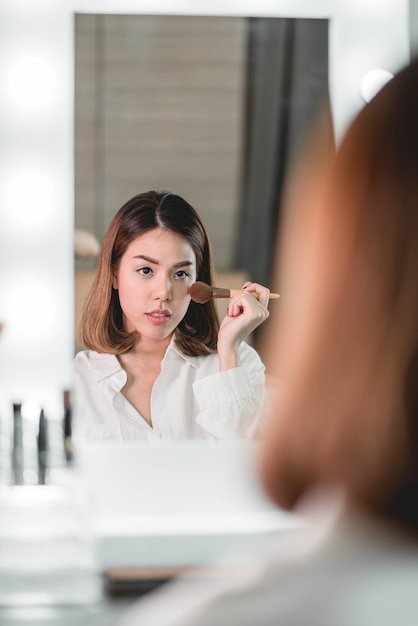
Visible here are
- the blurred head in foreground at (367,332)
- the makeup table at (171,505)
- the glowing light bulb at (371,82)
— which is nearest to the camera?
the blurred head in foreground at (367,332)

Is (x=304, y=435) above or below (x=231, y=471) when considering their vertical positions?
above

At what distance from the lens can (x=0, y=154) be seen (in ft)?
4.96

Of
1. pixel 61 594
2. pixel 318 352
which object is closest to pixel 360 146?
pixel 318 352

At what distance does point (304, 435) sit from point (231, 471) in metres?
1.07

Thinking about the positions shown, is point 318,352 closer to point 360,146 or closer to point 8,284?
point 360,146

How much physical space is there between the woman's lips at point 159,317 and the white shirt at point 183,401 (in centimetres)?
4

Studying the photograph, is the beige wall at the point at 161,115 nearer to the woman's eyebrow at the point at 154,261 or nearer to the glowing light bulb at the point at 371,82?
the woman's eyebrow at the point at 154,261

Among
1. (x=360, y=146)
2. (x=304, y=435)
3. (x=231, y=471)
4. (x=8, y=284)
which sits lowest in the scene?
(x=231, y=471)

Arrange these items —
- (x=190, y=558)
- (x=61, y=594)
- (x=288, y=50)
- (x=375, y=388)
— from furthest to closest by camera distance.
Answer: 1. (x=288, y=50)
2. (x=190, y=558)
3. (x=61, y=594)
4. (x=375, y=388)

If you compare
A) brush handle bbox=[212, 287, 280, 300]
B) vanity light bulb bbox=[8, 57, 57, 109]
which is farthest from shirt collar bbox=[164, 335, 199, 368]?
vanity light bulb bbox=[8, 57, 57, 109]

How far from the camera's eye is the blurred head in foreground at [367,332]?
469mm

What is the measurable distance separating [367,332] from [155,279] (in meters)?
1.03

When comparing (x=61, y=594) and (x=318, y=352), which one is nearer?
(x=318, y=352)

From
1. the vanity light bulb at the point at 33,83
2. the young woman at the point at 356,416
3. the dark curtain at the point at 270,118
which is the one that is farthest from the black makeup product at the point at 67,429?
the young woman at the point at 356,416
